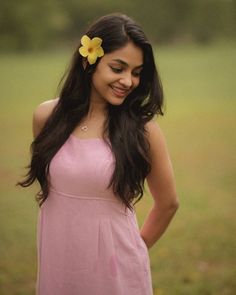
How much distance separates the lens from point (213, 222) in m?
5.83

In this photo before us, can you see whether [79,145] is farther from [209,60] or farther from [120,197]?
[209,60]

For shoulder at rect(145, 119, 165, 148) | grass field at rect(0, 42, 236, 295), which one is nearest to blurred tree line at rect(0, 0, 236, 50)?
grass field at rect(0, 42, 236, 295)

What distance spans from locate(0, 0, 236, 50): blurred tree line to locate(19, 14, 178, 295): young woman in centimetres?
2847

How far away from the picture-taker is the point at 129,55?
222 cm

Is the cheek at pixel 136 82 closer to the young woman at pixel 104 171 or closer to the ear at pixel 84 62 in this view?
the young woman at pixel 104 171

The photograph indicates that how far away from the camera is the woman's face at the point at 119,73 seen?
7.29ft

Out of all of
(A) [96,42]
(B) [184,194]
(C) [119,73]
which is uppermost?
(A) [96,42]

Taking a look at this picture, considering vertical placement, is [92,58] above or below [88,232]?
above

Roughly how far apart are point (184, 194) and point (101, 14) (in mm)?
28334

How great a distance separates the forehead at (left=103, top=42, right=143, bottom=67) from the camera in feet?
7.28

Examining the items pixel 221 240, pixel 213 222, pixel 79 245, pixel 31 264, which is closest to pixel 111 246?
pixel 79 245

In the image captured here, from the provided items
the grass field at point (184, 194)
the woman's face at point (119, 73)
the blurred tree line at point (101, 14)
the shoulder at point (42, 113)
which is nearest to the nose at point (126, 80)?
the woman's face at point (119, 73)

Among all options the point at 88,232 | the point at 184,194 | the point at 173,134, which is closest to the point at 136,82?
the point at 88,232

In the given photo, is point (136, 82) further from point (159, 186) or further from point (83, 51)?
point (159, 186)
